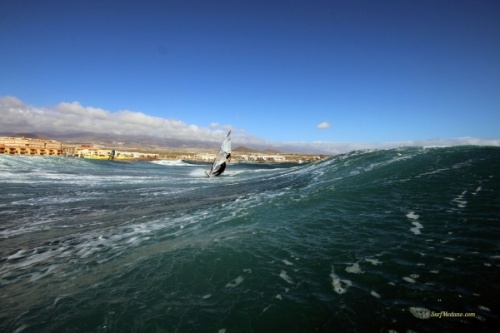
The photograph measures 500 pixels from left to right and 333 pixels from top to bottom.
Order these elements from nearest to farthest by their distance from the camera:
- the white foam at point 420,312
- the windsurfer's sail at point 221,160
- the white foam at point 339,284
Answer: the white foam at point 420,312
the white foam at point 339,284
the windsurfer's sail at point 221,160

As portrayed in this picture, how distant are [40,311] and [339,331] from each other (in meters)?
4.48

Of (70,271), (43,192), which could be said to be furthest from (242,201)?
(43,192)

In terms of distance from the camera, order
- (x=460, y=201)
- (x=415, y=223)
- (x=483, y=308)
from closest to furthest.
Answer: (x=483, y=308), (x=415, y=223), (x=460, y=201)

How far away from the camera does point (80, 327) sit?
3846 mm

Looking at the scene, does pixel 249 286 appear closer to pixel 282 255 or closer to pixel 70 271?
pixel 282 255

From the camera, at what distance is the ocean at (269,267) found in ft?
12.8

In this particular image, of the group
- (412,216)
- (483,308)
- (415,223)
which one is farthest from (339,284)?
(412,216)

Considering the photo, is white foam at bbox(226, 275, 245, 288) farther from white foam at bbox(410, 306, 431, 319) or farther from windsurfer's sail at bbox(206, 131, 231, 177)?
windsurfer's sail at bbox(206, 131, 231, 177)

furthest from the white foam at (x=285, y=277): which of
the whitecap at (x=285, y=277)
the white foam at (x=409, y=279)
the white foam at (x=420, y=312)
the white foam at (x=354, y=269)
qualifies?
the white foam at (x=409, y=279)

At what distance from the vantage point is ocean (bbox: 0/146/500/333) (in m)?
3.91

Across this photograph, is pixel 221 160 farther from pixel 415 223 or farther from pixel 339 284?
pixel 339 284

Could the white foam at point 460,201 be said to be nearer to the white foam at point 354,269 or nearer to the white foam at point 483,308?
the white foam at point 354,269

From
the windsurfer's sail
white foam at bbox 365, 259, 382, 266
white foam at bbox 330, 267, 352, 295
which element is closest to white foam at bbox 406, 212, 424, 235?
white foam at bbox 365, 259, 382, 266

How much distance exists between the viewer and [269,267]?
549cm
